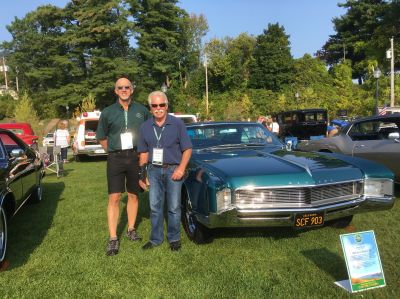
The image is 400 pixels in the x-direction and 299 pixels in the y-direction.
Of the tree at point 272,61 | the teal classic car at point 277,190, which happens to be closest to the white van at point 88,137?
the teal classic car at point 277,190

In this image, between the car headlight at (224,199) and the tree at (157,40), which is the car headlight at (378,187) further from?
the tree at (157,40)

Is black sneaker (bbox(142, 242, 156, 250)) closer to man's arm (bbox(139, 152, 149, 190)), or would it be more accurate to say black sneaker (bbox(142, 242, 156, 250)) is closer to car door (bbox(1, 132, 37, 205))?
man's arm (bbox(139, 152, 149, 190))

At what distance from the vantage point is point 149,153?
463 cm

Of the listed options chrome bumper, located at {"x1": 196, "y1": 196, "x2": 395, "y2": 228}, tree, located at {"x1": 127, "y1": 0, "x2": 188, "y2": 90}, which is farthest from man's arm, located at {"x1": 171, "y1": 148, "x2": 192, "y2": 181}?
tree, located at {"x1": 127, "y1": 0, "x2": 188, "y2": 90}

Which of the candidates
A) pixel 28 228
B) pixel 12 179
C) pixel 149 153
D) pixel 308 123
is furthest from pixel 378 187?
pixel 308 123

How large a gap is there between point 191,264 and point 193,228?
0.68 m

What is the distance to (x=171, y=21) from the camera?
49562 millimetres

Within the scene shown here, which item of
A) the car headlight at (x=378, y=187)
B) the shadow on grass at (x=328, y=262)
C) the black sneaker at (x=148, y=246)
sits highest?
the car headlight at (x=378, y=187)

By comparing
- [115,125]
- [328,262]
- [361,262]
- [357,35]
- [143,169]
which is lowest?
[328,262]

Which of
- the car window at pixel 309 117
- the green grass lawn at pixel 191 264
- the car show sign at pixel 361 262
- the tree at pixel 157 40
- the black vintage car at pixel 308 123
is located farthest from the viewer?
the tree at pixel 157 40

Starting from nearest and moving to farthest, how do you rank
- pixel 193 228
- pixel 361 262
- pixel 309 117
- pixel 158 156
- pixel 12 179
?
pixel 361 262, pixel 158 156, pixel 193 228, pixel 12 179, pixel 309 117

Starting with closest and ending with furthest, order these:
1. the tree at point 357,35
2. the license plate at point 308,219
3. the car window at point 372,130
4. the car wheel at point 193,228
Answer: the license plate at point 308,219, the car wheel at point 193,228, the car window at point 372,130, the tree at point 357,35

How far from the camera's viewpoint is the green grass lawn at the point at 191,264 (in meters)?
3.63

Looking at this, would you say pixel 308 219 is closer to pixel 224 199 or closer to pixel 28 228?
pixel 224 199
